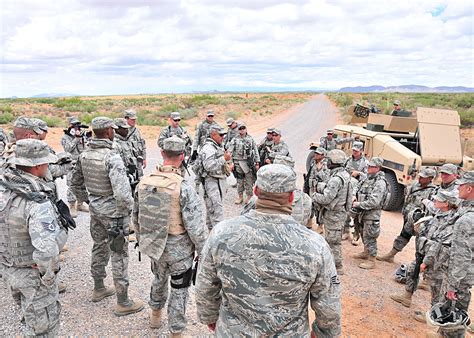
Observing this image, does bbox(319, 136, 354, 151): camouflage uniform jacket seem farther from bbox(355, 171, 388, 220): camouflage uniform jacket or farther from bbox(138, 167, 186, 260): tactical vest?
bbox(138, 167, 186, 260): tactical vest

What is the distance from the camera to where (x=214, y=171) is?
18.0 feet

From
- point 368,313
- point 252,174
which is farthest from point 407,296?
point 252,174

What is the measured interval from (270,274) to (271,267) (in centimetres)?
4

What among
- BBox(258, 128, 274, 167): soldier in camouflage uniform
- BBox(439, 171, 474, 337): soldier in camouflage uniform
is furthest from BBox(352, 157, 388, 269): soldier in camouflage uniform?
BBox(258, 128, 274, 167): soldier in camouflage uniform

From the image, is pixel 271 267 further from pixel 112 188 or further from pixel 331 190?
pixel 331 190

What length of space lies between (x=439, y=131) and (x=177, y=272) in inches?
301

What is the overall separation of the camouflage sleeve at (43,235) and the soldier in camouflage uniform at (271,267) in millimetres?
1290

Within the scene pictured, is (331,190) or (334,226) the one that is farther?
(334,226)

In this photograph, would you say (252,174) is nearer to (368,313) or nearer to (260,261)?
(368,313)

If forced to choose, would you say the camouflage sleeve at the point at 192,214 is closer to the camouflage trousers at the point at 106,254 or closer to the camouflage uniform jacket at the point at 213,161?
the camouflage trousers at the point at 106,254

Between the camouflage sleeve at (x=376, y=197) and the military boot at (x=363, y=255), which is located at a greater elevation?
the camouflage sleeve at (x=376, y=197)

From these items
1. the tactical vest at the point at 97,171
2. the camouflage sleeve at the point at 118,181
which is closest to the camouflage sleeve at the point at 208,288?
the camouflage sleeve at the point at 118,181

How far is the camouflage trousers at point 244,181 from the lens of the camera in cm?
792

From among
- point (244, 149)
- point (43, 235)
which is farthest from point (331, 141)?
point (43, 235)
